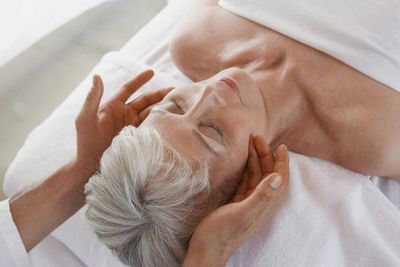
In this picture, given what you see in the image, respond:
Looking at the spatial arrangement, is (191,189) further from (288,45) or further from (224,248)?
(288,45)

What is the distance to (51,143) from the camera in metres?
1.18

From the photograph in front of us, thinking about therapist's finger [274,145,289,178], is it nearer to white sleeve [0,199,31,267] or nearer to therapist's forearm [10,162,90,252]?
therapist's forearm [10,162,90,252]

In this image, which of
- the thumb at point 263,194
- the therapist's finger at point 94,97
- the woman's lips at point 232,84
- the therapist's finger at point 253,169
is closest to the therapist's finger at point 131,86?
the therapist's finger at point 94,97

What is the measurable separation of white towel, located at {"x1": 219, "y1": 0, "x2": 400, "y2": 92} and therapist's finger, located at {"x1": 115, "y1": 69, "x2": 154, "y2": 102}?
0.37 metres

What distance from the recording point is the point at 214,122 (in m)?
→ 0.91

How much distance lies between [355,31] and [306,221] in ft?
1.51

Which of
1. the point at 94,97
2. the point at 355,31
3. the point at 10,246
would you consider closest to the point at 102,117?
the point at 94,97

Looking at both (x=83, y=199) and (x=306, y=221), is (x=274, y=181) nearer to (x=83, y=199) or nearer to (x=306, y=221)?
(x=306, y=221)

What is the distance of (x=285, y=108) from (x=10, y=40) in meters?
0.91

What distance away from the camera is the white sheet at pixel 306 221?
951 mm

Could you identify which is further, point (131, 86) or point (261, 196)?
point (131, 86)

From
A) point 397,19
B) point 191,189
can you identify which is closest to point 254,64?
point 397,19

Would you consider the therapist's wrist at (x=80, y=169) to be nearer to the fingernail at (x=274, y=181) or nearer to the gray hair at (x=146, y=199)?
the gray hair at (x=146, y=199)

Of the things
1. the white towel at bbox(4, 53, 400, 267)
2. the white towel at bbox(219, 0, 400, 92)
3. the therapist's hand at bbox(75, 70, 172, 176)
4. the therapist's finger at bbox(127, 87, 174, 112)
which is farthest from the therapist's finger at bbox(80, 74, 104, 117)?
the white towel at bbox(219, 0, 400, 92)
